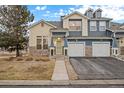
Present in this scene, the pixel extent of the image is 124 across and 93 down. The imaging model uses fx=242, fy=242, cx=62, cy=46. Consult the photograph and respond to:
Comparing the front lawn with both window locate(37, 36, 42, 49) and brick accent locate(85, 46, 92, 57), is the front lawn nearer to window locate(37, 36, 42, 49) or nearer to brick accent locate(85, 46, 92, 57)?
window locate(37, 36, 42, 49)

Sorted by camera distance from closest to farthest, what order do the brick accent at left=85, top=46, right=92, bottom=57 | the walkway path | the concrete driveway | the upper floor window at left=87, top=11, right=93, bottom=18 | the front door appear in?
the walkway path
the concrete driveway
the front door
the brick accent at left=85, top=46, right=92, bottom=57
the upper floor window at left=87, top=11, right=93, bottom=18

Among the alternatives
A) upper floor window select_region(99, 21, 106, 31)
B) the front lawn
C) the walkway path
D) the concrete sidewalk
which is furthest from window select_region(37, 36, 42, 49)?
the concrete sidewalk

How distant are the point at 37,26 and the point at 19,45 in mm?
2830

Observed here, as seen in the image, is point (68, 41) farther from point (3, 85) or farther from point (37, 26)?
point (3, 85)

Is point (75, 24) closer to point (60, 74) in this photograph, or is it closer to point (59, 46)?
point (59, 46)

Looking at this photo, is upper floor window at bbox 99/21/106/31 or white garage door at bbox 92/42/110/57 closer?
white garage door at bbox 92/42/110/57

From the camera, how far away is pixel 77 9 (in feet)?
74.9

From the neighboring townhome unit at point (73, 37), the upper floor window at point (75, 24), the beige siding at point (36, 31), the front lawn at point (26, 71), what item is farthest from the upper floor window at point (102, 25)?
the front lawn at point (26, 71)

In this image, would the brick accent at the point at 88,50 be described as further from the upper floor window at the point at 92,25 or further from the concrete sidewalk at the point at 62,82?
the concrete sidewalk at the point at 62,82

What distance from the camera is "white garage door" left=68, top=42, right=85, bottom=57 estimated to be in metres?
22.3

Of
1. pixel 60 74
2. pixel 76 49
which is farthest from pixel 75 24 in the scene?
pixel 60 74

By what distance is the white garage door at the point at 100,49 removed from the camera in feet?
74.0
